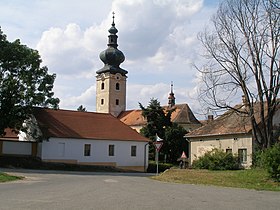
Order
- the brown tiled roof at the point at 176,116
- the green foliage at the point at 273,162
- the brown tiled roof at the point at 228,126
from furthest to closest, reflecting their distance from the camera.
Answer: the brown tiled roof at the point at 176,116 < the brown tiled roof at the point at 228,126 < the green foliage at the point at 273,162

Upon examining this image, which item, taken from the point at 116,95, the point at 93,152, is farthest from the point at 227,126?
the point at 116,95

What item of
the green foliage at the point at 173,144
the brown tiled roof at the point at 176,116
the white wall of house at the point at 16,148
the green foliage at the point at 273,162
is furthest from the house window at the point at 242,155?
the brown tiled roof at the point at 176,116

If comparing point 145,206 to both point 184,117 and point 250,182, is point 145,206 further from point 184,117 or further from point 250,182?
point 184,117

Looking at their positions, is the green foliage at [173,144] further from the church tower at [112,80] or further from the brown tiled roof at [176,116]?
the church tower at [112,80]

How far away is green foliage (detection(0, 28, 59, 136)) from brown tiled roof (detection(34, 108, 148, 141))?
557 cm

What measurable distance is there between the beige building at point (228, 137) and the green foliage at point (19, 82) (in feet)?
53.7

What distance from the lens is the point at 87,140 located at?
155ft

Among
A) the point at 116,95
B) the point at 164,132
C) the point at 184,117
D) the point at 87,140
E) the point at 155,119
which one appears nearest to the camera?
the point at 87,140

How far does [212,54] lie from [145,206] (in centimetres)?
2307

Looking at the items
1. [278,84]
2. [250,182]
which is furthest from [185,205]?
[278,84]

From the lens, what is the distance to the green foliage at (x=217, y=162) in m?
36.3

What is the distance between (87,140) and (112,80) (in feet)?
145

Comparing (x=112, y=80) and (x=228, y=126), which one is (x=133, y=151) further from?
(x=112, y=80)

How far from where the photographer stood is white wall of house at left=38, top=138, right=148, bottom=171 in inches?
1756
